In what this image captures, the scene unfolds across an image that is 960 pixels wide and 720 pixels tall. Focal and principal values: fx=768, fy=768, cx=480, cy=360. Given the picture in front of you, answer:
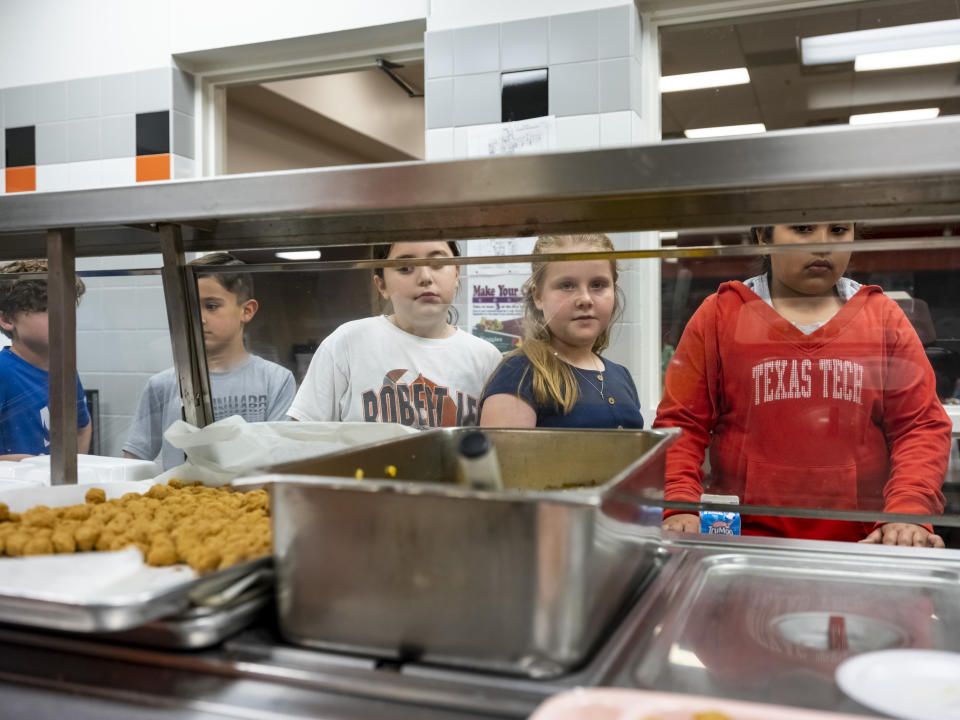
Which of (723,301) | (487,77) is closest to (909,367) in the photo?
(723,301)

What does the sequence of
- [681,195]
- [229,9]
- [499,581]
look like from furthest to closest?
[229,9]
[681,195]
[499,581]

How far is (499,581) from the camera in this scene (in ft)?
2.01

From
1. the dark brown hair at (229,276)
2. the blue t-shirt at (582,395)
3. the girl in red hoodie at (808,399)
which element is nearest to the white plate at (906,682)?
the girl in red hoodie at (808,399)

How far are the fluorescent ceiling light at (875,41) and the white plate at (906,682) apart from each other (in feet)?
7.64

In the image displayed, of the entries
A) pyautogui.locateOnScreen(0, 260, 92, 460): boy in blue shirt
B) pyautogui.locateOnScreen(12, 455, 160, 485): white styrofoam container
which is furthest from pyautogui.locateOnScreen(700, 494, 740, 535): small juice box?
pyautogui.locateOnScreen(0, 260, 92, 460): boy in blue shirt

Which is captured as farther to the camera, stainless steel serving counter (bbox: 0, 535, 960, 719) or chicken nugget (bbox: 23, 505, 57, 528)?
chicken nugget (bbox: 23, 505, 57, 528)

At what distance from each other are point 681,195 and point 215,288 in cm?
76

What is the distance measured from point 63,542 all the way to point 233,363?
529 mm

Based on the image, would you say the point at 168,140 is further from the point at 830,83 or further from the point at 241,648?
the point at 241,648

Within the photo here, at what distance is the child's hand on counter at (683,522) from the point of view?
1.23 m

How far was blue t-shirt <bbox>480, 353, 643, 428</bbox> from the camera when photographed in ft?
4.25

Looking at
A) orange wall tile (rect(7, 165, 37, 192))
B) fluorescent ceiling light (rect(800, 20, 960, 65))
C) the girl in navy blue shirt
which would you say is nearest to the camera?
the girl in navy blue shirt

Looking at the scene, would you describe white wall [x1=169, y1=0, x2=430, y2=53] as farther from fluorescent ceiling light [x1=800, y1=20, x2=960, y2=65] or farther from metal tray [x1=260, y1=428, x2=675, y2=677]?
metal tray [x1=260, y1=428, x2=675, y2=677]

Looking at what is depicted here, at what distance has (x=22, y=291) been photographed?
4.78 ft
